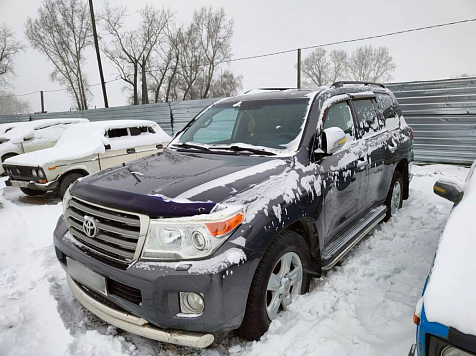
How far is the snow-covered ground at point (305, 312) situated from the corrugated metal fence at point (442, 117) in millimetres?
5323

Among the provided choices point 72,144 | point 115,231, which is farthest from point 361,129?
point 72,144

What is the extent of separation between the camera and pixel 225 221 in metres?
1.88

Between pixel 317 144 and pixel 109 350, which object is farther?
pixel 317 144

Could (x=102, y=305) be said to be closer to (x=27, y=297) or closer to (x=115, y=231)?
(x=115, y=231)

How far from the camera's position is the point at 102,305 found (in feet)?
7.06

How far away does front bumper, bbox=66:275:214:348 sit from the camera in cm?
186

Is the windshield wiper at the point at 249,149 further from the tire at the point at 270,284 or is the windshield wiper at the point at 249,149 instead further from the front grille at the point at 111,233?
the front grille at the point at 111,233

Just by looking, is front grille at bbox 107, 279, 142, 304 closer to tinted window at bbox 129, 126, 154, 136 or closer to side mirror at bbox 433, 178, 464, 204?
side mirror at bbox 433, 178, 464, 204

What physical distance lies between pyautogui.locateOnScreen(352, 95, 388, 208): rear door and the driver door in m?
0.14

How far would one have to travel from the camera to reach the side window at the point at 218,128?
3430mm

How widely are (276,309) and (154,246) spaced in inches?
41.8

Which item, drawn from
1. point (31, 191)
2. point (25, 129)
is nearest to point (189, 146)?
point (31, 191)

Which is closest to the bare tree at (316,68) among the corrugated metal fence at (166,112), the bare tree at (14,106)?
the corrugated metal fence at (166,112)

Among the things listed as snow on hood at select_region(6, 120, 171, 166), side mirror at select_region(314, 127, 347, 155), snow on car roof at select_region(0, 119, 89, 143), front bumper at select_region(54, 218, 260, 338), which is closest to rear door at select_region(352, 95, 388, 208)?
side mirror at select_region(314, 127, 347, 155)
